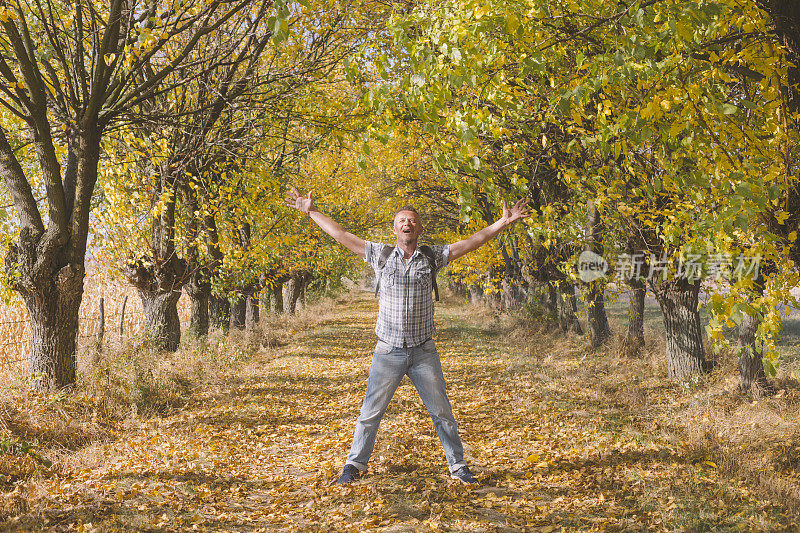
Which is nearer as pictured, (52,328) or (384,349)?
(384,349)

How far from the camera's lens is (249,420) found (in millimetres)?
6871

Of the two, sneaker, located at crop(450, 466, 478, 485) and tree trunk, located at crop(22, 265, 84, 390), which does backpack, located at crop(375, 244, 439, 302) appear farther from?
tree trunk, located at crop(22, 265, 84, 390)

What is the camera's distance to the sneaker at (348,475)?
4387mm

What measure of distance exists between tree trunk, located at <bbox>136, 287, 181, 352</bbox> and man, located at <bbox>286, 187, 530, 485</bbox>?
7606 millimetres

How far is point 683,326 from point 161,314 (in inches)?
384

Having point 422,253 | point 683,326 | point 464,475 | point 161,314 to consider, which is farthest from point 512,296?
point 422,253

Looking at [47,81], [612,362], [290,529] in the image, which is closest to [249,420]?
[290,529]

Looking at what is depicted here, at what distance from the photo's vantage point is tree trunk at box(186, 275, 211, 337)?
12.4 meters

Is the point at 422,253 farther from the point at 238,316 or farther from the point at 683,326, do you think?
the point at 238,316

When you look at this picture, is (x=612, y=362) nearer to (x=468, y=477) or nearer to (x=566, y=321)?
(x=566, y=321)

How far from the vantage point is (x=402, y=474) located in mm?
4688

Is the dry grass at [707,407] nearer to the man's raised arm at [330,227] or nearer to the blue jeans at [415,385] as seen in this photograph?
the blue jeans at [415,385]

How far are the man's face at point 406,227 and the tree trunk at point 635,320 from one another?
6505 millimetres

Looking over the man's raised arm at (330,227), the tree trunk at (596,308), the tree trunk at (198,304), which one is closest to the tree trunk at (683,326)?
the tree trunk at (596,308)
